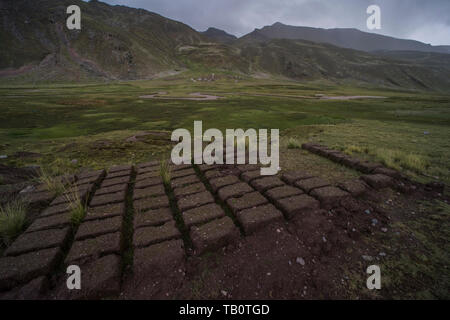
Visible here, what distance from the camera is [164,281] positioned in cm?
204

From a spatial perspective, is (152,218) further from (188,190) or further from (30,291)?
(30,291)

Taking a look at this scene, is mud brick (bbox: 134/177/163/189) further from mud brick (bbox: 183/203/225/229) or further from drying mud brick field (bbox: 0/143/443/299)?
mud brick (bbox: 183/203/225/229)

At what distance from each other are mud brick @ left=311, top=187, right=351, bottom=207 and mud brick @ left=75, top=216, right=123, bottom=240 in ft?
9.98

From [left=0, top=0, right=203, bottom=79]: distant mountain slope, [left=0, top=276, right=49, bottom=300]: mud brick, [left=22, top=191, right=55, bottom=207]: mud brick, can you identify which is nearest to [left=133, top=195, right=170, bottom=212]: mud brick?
[left=0, top=276, right=49, bottom=300]: mud brick

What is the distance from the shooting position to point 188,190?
12.1 feet

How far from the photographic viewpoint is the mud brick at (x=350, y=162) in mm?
4788

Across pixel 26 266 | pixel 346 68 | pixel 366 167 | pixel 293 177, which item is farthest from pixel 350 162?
pixel 346 68

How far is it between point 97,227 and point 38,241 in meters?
0.64

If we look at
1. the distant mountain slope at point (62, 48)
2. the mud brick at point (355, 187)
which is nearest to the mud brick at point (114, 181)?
the mud brick at point (355, 187)

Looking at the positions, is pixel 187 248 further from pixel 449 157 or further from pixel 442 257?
pixel 449 157

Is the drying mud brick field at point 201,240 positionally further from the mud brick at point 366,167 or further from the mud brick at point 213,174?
the mud brick at point 366,167
